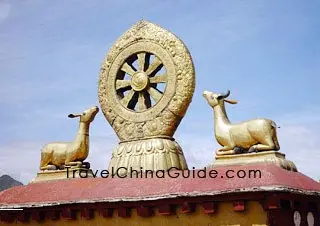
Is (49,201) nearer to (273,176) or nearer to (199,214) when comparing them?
(199,214)

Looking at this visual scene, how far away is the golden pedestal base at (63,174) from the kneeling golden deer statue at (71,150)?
5.0 inches

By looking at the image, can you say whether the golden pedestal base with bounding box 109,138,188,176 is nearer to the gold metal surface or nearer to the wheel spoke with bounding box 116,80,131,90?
the gold metal surface

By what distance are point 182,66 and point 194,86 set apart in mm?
546

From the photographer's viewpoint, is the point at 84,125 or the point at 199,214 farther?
the point at 84,125

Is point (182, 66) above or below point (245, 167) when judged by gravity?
above

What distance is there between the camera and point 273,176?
29.2 feet

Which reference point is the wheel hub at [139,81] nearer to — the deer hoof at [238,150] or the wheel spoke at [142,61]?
the wheel spoke at [142,61]

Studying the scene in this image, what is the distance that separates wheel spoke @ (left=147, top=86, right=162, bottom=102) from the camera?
475 inches

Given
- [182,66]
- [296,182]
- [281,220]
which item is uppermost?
[182,66]

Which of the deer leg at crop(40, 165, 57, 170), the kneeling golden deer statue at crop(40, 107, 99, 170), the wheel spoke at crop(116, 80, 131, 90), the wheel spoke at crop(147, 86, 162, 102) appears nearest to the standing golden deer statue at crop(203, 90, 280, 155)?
the wheel spoke at crop(147, 86, 162, 102)

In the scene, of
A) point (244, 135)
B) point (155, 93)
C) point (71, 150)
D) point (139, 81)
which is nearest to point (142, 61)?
point (139, 81)

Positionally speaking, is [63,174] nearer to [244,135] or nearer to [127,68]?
[127,68]

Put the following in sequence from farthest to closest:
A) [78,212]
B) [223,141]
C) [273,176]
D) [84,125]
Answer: [84,125] < [78,212] < [223,141] < [273,176]

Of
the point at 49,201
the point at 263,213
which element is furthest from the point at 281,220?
the point at 49,201
